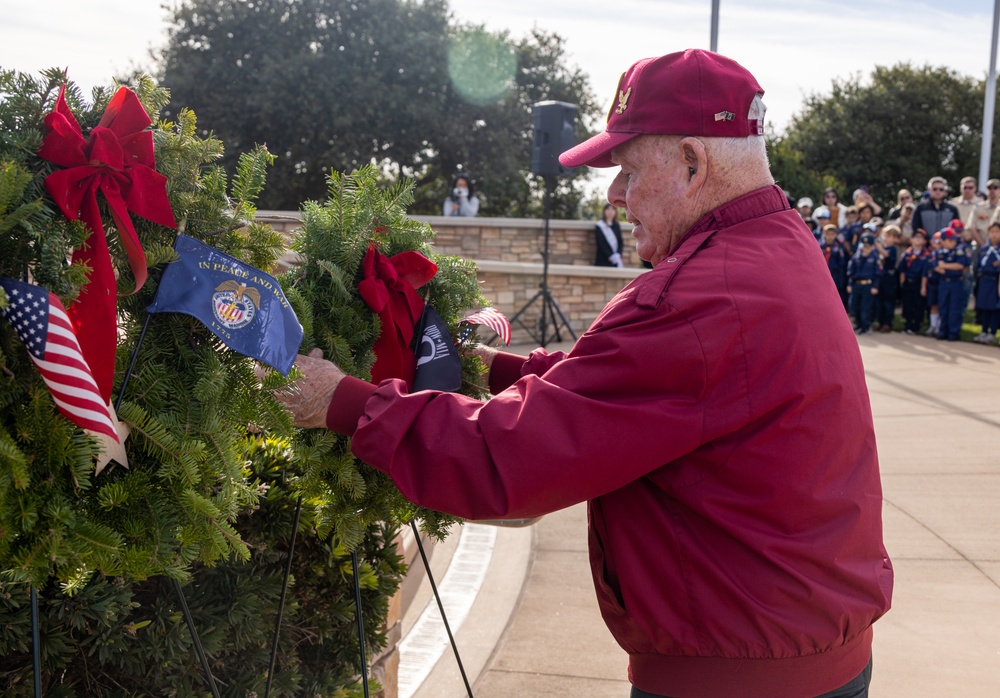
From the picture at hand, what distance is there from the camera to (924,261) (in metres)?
14.6

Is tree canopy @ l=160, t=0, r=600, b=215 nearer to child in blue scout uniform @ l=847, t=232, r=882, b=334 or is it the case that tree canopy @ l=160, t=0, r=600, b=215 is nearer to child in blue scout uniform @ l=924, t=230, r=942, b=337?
child in blue scout uniform @ l=847, t=232, r=882, b=334

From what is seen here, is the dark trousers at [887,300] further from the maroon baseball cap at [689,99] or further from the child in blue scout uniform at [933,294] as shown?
the maroon baseball cap at [689,99]

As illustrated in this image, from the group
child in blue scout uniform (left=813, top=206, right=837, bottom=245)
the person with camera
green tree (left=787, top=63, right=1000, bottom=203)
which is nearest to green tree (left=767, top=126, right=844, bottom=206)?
green tree (left=787, top=63, right=1000, bottom=203)

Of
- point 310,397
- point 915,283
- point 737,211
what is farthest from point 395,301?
point 915,283

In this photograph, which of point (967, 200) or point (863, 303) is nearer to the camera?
point (863, 303)

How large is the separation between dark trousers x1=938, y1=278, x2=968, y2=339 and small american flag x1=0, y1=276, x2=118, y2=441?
1406 centimetres

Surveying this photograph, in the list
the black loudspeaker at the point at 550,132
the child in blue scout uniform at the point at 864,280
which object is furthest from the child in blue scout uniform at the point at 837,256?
the black loudspeaker at the point at 550,132

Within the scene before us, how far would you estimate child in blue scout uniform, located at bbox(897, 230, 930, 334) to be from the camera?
48.1 ft

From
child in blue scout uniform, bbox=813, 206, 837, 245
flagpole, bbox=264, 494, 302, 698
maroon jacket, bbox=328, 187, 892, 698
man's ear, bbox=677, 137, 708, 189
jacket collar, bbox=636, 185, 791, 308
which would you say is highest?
child in blue scout uniform, bbox=813, 206, 837, 245

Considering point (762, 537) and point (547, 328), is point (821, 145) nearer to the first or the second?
point (547, 328)

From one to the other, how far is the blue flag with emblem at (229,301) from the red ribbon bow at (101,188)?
101 millimetres

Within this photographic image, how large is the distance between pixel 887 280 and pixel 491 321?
13765mm

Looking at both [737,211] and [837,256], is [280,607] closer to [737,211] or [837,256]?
[737,211]

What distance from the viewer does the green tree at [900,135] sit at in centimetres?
2809
